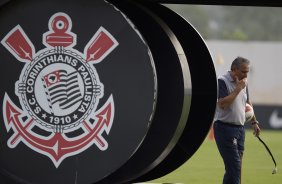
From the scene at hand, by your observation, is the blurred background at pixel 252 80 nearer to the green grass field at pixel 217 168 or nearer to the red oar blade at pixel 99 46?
the green grass field at pixel 217 168

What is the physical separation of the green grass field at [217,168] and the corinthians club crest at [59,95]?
463 cm

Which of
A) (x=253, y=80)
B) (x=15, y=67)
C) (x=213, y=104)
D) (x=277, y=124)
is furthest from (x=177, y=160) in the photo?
(x=253, y=80)

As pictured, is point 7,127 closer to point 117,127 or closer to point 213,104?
point 117,127

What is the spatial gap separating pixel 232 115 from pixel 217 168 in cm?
568

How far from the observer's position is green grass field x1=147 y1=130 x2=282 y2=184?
1445 centimetres

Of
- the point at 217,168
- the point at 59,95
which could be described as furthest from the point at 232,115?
the point at 217,168

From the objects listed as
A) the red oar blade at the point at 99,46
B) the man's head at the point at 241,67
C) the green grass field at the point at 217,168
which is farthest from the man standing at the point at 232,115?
the green grass field at the point at 217,168

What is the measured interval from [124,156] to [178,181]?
5066 millimetres

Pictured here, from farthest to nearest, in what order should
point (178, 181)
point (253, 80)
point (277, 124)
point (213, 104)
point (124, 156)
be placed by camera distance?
1. point (253, 80)
2. point (277, 124)
3. point (178, 181)
4. point (213, 104)
5. point (124, 156)

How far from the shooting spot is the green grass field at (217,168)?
14453mm

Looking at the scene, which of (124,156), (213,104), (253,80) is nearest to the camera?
(124,156)

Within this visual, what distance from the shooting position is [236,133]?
1116 cm

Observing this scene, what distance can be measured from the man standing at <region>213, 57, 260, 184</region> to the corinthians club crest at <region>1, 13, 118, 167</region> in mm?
2230

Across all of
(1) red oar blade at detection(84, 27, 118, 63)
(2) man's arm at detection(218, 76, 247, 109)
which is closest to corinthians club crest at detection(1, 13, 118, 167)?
(1) red oar blade at detection(84, 27, 118, 63)
